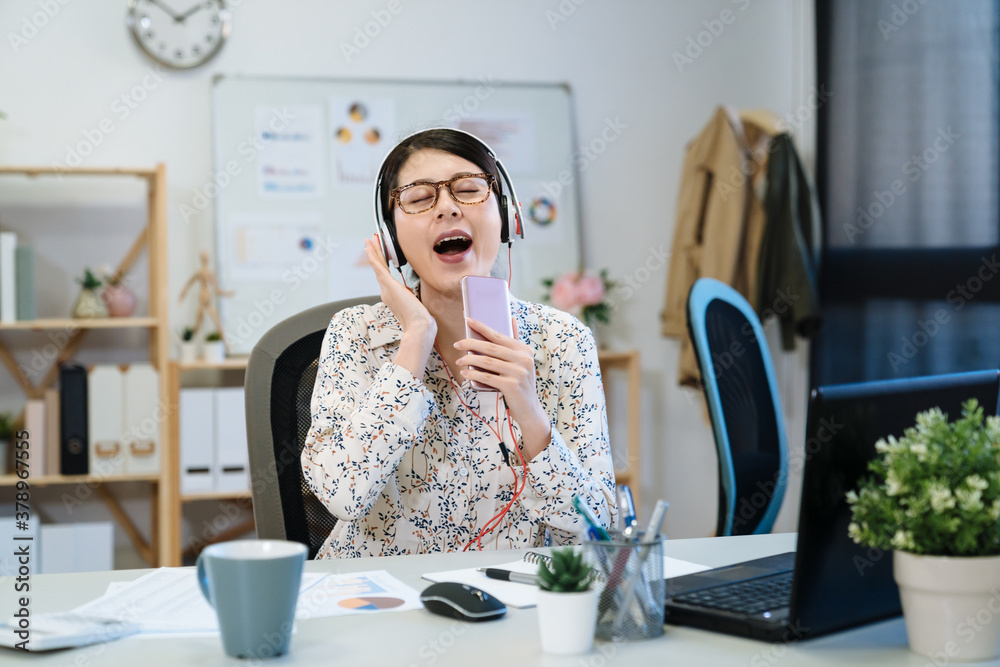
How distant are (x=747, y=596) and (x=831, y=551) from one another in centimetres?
14

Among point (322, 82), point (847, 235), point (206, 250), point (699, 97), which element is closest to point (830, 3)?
point (699, 97)

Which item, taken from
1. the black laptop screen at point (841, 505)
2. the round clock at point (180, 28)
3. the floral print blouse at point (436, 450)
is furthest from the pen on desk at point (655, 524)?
the round clock at point (180, 28)

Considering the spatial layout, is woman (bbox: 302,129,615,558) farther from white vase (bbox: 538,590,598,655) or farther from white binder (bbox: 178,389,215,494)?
white binder (bbox: 178,389,215,494)

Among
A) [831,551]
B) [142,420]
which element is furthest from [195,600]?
[142,420]

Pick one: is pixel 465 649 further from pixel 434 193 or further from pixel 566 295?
pixel 566 295

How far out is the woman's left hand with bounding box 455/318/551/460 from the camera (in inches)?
50.5

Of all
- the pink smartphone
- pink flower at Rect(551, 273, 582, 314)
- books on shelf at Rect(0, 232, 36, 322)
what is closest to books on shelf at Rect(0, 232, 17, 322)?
books on shelf at Rect(0, 232, 36, 322)

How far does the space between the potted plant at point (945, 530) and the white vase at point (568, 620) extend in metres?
0.23

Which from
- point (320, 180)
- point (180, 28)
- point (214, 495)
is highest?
point (180, 28)

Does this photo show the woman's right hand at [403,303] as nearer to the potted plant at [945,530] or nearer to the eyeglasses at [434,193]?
the eyeglasses at [434,193]

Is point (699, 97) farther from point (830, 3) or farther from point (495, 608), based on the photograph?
point (495, 608)

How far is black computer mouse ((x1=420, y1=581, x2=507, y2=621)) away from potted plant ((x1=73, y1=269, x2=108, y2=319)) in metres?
2.40

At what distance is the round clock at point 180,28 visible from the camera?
3158 millimetres

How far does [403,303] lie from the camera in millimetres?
1422
